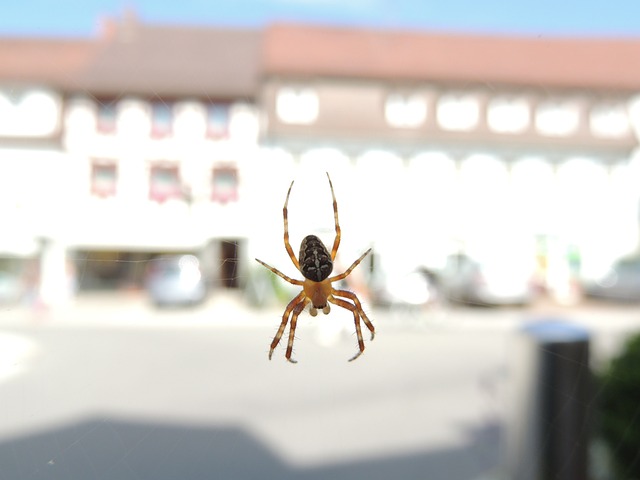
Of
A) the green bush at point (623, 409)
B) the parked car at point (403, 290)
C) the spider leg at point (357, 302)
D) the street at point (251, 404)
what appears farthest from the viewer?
the parked car at point (403, 290)

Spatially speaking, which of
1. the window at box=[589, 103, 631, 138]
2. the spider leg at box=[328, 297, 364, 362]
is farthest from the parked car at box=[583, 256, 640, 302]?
the spider leg at box=[328, 297, 364, 362]

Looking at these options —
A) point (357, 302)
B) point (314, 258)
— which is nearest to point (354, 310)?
point (357, 302)

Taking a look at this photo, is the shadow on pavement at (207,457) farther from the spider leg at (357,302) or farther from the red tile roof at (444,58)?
the red tile roof at (444,58)

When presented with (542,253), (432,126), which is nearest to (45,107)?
(432,126)

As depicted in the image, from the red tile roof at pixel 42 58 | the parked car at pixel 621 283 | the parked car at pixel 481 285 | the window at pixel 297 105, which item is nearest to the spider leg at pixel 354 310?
the parked car at pixel 481 285

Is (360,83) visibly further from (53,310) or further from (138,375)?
(138,375)

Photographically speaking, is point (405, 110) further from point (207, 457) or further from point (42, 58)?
point (207, 457)

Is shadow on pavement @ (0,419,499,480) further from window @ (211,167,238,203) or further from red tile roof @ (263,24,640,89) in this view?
red tile roof @ (263,24,640,89)
